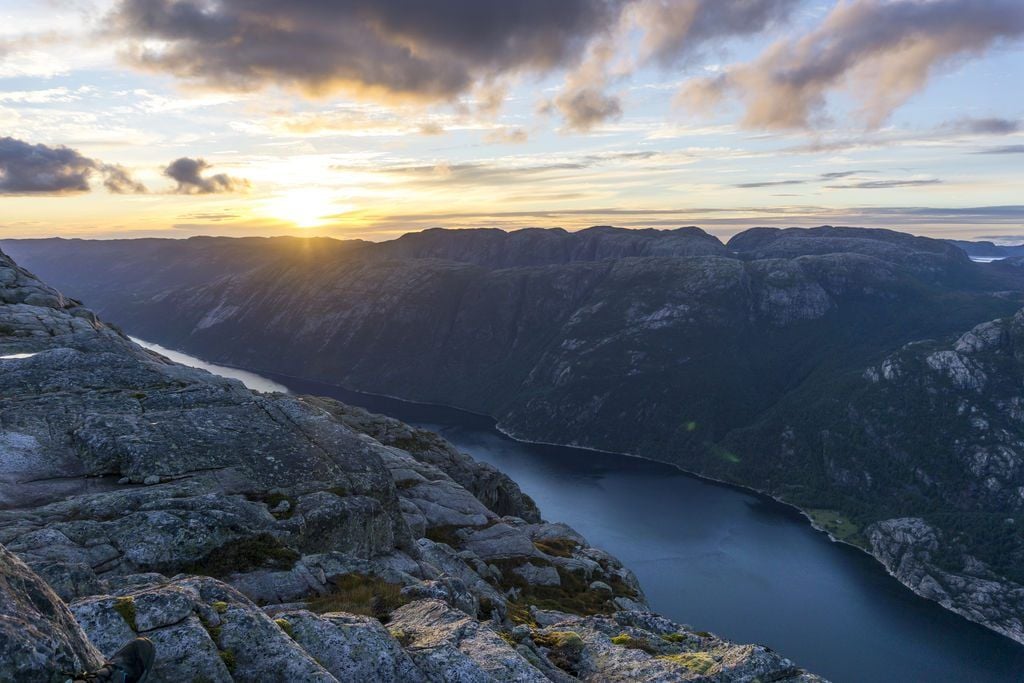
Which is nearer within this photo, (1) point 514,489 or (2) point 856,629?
(1) point 514,489

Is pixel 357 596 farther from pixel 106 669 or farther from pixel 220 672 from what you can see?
pixel 106 669

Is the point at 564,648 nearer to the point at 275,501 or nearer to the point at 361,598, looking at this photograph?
the point at 361,598

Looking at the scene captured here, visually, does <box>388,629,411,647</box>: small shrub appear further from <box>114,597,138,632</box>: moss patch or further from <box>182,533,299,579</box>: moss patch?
<box>182,533,299,579</box>: moss patch

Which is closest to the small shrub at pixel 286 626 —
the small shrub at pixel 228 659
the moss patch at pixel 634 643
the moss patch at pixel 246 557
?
the small shrub at pixel 228 659

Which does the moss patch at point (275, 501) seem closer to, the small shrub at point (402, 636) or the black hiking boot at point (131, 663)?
the small shrub at point (402, 636)

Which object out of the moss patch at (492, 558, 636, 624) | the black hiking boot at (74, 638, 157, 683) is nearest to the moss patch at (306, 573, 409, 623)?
the black hiking boot at (74, 638, 157, 683)

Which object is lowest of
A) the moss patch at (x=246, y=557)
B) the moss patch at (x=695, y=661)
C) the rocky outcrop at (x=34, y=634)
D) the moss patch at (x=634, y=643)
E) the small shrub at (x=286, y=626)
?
the moss patch at (x=634, y=643)

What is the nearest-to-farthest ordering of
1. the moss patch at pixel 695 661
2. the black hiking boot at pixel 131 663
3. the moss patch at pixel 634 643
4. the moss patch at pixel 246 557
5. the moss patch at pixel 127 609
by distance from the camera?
1. the black hiking boot at pixel 131 663
2. the moss patch at pixel 127 609
3. the moss patch at pixel 695 661
4. the moss patch at pixel 246 557
5. the moss patch at pixel 634 643

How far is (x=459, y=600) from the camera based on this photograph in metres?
28.8

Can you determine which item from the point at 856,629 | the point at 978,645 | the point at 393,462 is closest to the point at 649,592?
the point at 856,629

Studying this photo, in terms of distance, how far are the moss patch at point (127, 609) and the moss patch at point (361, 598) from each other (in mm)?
8108

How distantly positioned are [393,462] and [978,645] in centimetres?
20926

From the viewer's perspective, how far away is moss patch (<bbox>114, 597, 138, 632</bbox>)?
55.7ft

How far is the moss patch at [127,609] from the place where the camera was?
16969 millimetres
